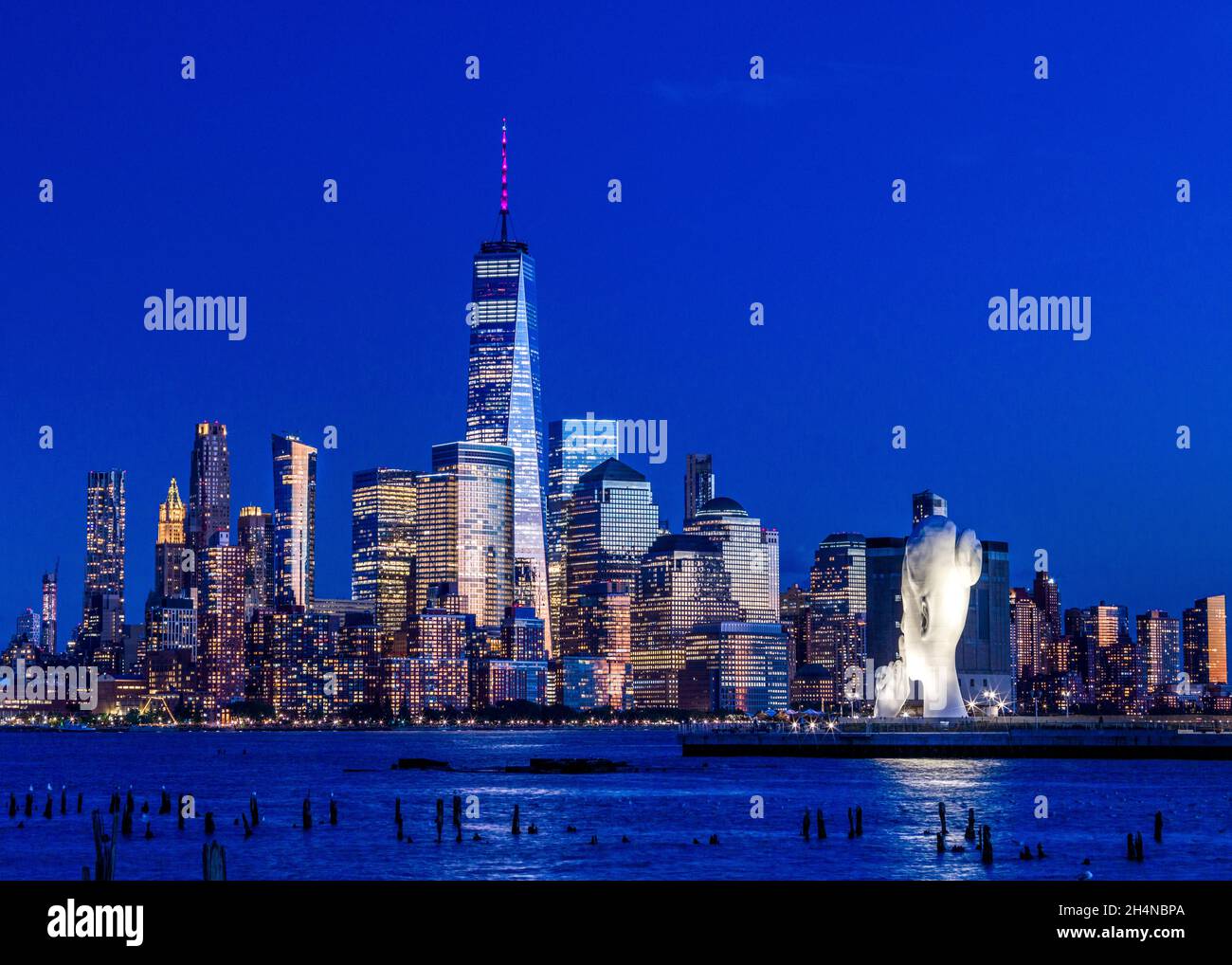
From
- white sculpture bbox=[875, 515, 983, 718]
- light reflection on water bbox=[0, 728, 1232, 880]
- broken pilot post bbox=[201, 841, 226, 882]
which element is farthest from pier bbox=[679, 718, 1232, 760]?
broken pilot post bbox=[201, 841, 226, 882]

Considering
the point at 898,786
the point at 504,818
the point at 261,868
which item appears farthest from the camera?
the point at 898,786

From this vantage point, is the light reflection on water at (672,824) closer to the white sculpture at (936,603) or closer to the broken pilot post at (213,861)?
the white sculpture at (936,603)

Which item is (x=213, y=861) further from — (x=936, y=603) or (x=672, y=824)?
(x=936, y=603)

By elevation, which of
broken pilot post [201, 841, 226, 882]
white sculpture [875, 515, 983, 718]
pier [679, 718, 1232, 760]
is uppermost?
white sculpture [875, 515, 983, 718]

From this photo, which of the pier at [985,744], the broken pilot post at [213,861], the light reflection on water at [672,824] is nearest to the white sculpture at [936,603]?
the pier at [985,744]

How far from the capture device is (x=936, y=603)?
472 feet

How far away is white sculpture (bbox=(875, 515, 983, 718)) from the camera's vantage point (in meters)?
142

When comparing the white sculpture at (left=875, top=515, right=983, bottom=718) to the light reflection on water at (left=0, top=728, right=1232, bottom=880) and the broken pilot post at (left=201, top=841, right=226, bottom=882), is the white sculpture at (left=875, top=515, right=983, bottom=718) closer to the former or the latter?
the light reflection on water at (left=0, top=728, right=1232, bottom=880)

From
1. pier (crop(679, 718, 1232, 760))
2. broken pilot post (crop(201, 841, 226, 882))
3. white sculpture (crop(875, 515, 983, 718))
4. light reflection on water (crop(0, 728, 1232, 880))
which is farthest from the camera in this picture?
pier (crop(679, 718, 1232, 760))
